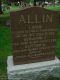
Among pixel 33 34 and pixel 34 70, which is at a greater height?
pixel 33 34

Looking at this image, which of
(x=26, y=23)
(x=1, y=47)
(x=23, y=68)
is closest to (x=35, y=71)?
(x=23, y=68)

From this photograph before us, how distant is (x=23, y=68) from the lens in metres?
5.91

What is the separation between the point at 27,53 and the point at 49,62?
0.60 m

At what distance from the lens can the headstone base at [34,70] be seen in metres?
5.88

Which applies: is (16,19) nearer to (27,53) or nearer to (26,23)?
(26,23)

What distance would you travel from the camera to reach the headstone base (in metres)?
5.88

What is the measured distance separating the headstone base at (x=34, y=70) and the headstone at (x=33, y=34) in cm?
16

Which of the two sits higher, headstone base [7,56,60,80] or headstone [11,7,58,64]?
headstone [11,7,58,64]

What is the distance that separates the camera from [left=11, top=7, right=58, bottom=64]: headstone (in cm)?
589

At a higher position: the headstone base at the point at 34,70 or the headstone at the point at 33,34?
the headstone at the point at 33,34

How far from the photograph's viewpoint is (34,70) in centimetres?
597

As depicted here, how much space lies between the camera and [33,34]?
6.07m

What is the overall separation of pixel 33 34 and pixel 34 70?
34.4 inches

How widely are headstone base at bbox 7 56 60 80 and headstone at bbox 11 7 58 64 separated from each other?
0.16m
